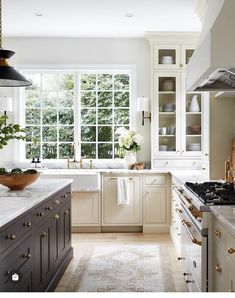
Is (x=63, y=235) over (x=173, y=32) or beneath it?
beneath

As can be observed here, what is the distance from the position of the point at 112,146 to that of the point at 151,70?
129 centimetres

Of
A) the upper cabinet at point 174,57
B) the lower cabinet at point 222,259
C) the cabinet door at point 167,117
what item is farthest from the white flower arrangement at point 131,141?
the lower cabinet at point 222,259

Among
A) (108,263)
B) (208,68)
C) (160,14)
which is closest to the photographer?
(208,68)

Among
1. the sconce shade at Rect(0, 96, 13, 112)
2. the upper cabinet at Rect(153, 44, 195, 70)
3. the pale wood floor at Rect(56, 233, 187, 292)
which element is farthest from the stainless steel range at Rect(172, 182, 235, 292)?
the sconce shade at Rect(0, 96, 13, 112)

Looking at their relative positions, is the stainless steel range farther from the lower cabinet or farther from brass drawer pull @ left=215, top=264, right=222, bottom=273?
brass drawer pull @ left=215, top=264, right=222, bottom=273

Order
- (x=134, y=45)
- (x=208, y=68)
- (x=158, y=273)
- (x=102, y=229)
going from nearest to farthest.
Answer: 1. (x=208, y=68)
2. (x=158, y=273)
3. (x=102, y=229)
4. (x=134, y=45)

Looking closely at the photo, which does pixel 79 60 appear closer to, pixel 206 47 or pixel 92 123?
pixel 92 123

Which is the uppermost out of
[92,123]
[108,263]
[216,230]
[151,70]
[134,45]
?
[134,45]

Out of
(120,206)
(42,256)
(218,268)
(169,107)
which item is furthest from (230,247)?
(169,107)

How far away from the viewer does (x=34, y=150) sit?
20.2 ft

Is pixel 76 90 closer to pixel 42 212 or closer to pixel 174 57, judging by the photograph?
pixel 174 57

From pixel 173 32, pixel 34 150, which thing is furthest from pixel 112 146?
pixel 173 32

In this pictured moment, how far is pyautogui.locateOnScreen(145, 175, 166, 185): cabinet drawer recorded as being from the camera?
5.49 m

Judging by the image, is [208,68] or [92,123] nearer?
[208,68]
